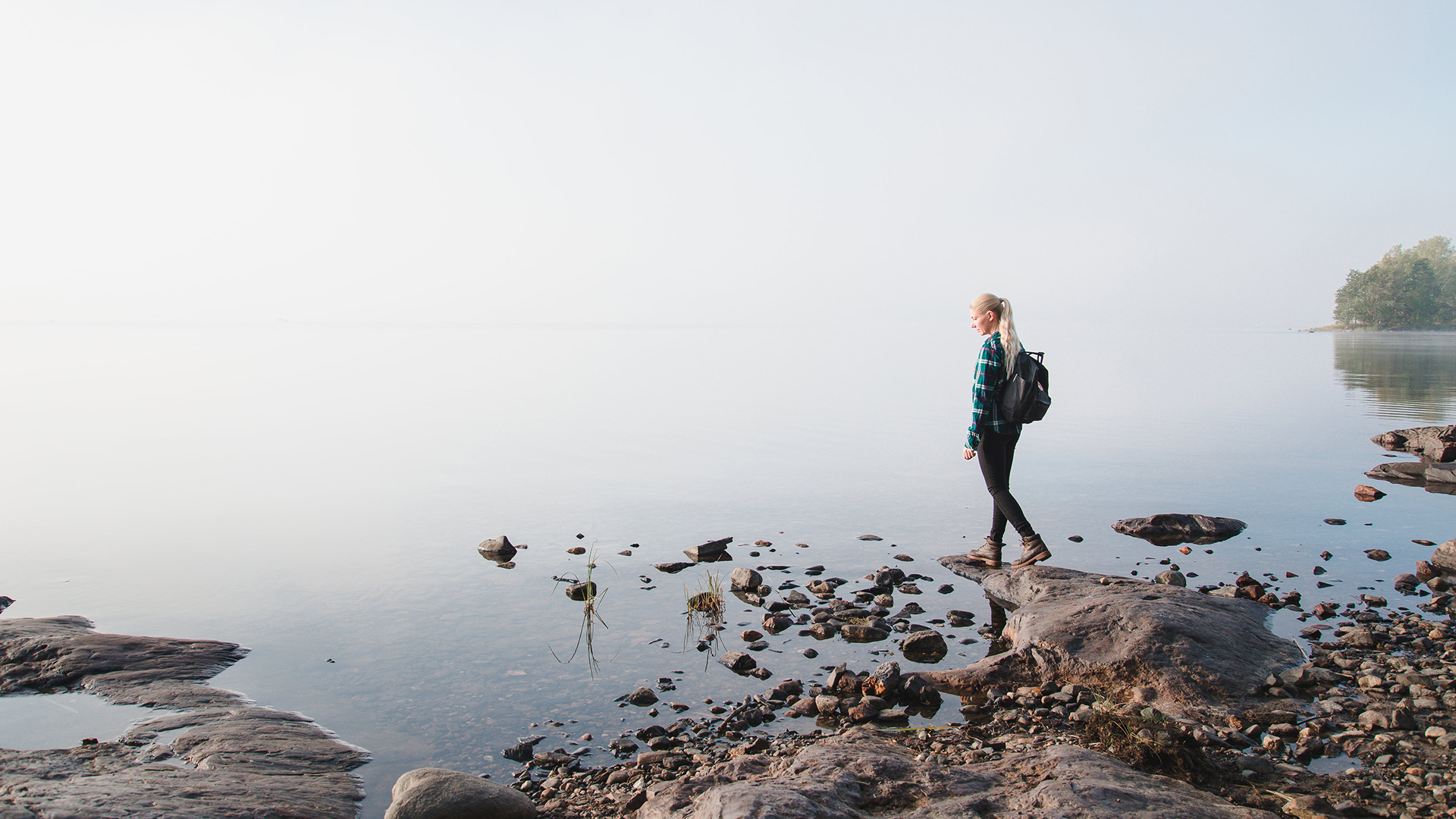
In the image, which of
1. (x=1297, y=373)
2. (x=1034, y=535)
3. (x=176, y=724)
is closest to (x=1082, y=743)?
(x=1034, y=535)

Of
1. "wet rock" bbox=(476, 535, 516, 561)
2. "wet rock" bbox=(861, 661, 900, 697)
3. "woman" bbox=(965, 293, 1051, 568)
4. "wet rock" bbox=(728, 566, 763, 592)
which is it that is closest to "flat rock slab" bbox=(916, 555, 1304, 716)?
"wet rock" bbox=(861, 661, 900, 697)

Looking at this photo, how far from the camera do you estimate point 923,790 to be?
16.9 feet

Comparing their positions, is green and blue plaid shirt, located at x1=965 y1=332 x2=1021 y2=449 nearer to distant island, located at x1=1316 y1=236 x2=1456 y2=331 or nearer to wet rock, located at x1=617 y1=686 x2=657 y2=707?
wet rock, located at x1=617 y1=686 x2=657 y2=707

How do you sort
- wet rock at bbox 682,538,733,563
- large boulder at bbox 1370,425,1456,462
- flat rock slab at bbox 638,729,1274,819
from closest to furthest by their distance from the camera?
1. flat rock slab at bbox 638,729,1274,819
2. wet rock at bbox 682,538,733,563
3. large boulder at bbox 1370,425,1456,462

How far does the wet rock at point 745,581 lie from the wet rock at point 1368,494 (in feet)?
38.2

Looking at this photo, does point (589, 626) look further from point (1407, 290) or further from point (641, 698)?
point (1407, 290)

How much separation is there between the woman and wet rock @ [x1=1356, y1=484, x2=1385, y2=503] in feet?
28.5

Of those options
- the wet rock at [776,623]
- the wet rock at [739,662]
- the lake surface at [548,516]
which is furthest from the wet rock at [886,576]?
the wet rock at [739,662]

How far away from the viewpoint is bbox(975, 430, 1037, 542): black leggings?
1041 cm

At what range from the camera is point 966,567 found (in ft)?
36.1

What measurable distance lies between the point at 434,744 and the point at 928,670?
4133mm

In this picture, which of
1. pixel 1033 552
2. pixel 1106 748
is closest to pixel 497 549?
pixel 1033 552

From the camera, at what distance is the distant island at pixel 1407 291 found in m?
135

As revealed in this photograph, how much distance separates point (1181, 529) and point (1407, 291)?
158 metres
